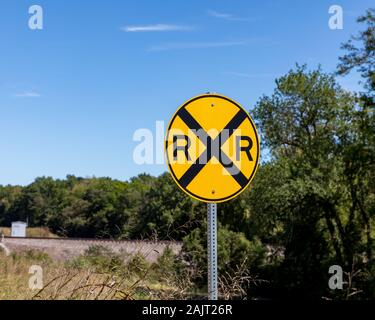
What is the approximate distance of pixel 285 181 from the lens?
2791cm

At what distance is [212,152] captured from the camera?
3.70m

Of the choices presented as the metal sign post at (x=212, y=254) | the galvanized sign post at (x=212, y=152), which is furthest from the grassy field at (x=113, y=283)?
the galvanized sign post at (x=212, y=152)

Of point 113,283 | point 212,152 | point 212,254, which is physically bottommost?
point 113,283

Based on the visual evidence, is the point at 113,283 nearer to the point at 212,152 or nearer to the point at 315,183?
the point at 212,152

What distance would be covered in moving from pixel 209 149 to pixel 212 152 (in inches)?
1.2

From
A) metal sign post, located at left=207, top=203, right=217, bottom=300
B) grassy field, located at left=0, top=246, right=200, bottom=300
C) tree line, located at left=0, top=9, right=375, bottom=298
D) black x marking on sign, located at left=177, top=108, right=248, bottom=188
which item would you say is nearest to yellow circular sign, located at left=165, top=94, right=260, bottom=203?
black x marking on sign, located at left=177, top=108, right=248, bottom=188

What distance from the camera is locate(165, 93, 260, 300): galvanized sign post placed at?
3.67 meters

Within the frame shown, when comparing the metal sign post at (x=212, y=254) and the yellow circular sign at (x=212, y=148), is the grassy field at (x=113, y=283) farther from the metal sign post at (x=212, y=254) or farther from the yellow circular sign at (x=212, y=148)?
the yellow circular sign at (x=212, y=148)

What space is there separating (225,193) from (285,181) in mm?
24720

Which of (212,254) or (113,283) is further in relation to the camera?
(113,283)

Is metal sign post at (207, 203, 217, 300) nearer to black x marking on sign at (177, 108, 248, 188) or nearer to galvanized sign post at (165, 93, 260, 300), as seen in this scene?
galvanized sign post at (165, 93, 260, 300)

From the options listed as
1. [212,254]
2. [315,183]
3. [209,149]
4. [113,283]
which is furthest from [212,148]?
[315,183]

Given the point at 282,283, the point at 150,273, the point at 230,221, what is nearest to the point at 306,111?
the point at 282,283
